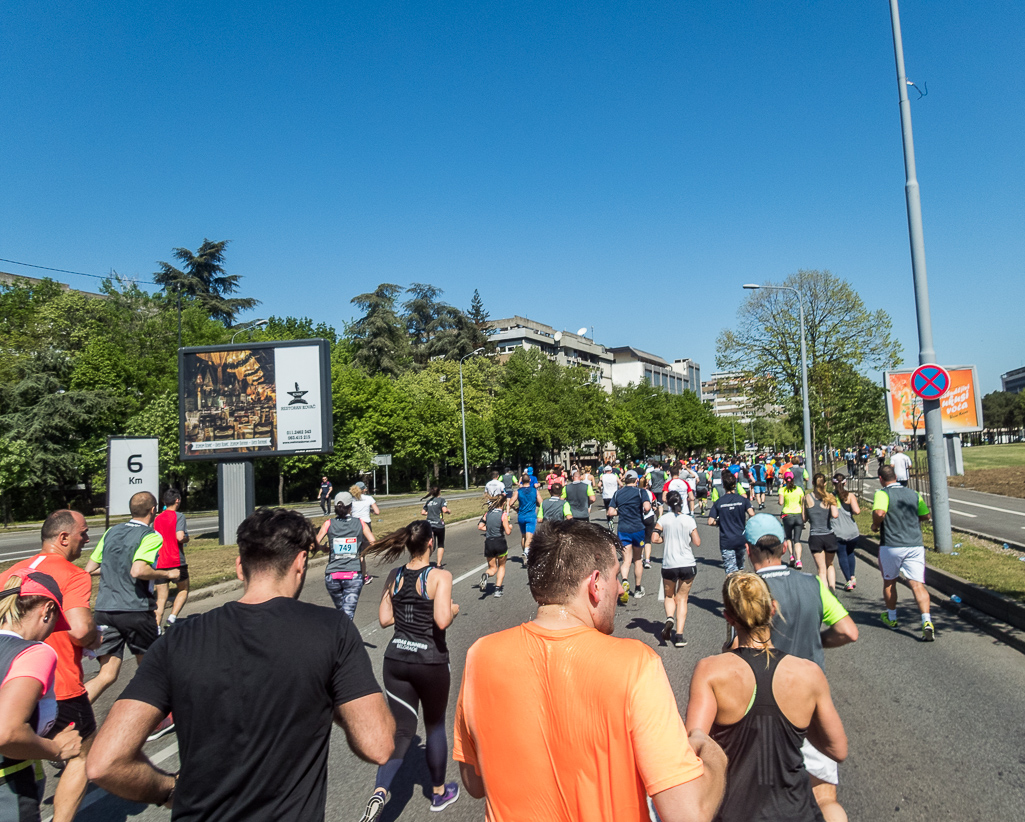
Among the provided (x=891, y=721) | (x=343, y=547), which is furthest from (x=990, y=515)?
(x=343, y=547)

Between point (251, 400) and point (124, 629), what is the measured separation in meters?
16.8

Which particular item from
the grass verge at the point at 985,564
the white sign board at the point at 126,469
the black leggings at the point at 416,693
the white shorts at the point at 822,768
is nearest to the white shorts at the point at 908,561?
the grass verge at the point at 985,564

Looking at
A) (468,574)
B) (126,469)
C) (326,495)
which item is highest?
(126,469)

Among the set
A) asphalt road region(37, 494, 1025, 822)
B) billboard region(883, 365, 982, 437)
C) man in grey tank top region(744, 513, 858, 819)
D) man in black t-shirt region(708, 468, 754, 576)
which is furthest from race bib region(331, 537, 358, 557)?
billboard region(883, 365, 982, 437)

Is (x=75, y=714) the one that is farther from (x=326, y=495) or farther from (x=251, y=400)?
(x=326, y=495)

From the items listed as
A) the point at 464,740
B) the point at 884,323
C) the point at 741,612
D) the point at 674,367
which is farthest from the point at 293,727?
the point at 674,367

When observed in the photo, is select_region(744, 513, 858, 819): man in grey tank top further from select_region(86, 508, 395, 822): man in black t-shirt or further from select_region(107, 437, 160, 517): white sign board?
select_region(107, 437, 160, 517): white sign board

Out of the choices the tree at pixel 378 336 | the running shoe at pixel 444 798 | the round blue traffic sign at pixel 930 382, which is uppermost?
the tree at pixel 378 336

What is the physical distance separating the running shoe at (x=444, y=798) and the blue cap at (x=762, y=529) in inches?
96.0

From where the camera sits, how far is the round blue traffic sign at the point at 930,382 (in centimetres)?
1262

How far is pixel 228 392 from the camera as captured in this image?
72.0 ft

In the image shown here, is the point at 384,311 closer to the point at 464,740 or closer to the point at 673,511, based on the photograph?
the point at 673,511

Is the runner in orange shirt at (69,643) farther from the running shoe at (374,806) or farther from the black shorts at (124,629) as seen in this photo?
the running shoe at (374,806)

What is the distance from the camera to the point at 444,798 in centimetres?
448
